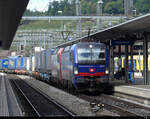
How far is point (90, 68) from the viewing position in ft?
64.0

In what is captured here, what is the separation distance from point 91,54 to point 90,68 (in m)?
0.91

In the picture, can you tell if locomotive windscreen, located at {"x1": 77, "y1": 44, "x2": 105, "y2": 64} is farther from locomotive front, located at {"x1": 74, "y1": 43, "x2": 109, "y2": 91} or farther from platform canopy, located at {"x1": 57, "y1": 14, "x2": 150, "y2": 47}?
platform canopy, located at {"x1": 57, "y1": 14, "x2": 150, "y2": 47}

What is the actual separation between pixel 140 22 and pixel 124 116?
27.7ft

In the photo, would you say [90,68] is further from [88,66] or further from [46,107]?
[46,107]

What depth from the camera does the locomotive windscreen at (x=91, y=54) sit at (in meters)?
19.7

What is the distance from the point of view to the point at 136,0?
49281 mm

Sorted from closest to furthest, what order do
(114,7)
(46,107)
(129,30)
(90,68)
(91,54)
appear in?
(46,107), (90,68), (91,54), (129,30), (114,7)

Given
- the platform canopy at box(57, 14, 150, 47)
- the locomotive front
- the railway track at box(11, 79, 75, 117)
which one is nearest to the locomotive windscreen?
the locomotive front

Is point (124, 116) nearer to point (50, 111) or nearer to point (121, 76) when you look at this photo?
point (50, 111)

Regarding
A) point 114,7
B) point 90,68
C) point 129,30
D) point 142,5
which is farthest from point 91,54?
point 142,5

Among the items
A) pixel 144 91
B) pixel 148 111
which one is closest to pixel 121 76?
pixel 144 91

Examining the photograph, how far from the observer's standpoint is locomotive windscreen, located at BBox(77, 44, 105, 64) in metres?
19.7

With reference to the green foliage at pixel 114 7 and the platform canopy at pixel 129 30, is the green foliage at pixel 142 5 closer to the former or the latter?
the green foliage at pixel 114 7

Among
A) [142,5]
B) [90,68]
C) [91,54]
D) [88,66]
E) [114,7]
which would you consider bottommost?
[90,68]
